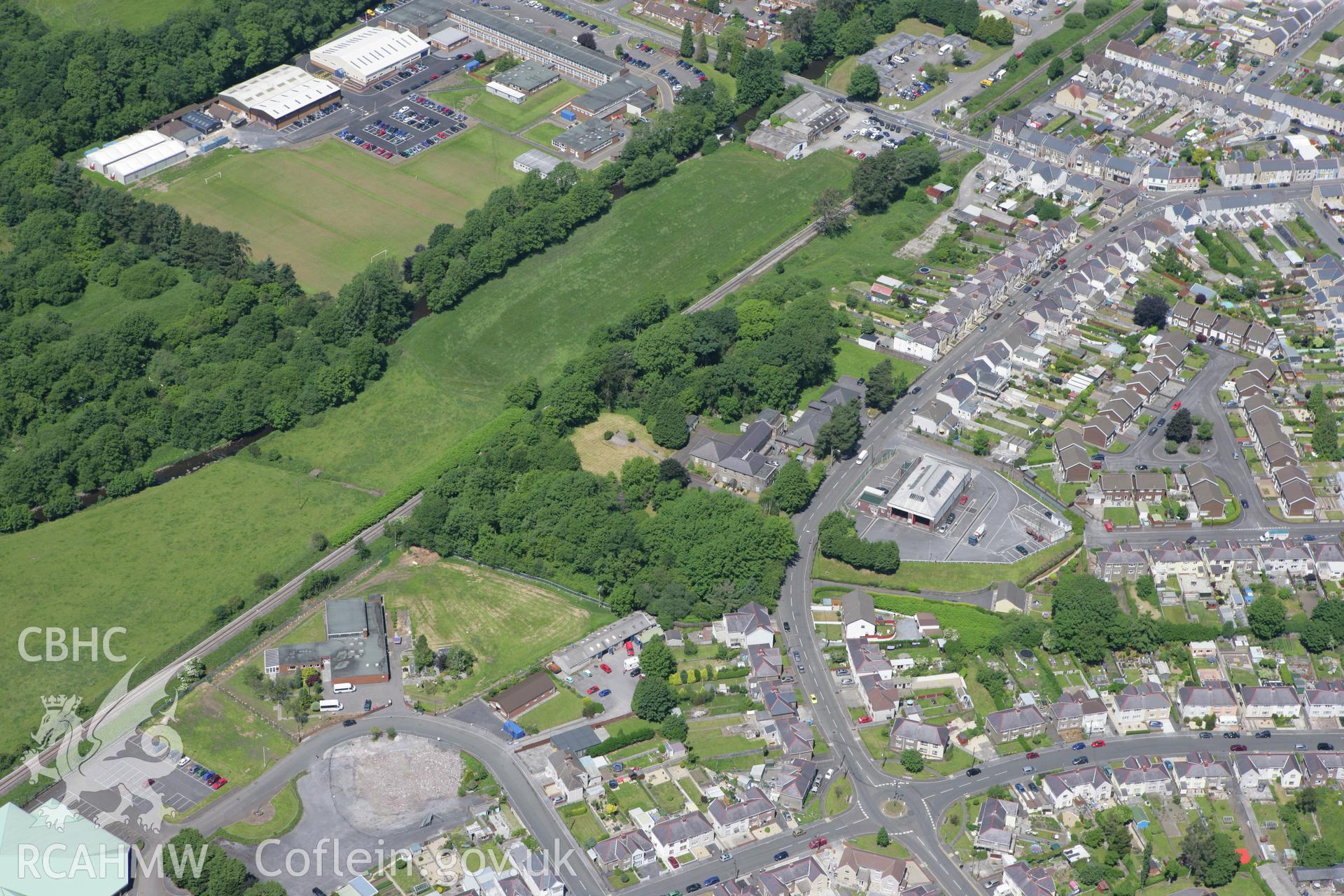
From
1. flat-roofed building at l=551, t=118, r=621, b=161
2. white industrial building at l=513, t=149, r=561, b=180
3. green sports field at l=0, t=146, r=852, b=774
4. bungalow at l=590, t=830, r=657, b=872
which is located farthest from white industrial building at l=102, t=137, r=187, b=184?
bungalow at l=590, t=830, r=657, b=872

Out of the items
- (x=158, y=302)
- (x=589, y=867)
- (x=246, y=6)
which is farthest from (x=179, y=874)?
(x=246, y=6)

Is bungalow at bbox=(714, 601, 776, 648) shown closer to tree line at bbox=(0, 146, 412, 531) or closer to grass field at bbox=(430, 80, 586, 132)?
tree line at bbox=(0, 146, 412, 531)

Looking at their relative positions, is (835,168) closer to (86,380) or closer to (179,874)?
(86,380)

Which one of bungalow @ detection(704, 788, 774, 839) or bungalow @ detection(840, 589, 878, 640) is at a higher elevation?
bungalow @ detection(840, 589, 878, 640)

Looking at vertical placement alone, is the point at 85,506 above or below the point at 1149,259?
below

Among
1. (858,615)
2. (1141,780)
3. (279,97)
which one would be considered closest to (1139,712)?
(1141,780)

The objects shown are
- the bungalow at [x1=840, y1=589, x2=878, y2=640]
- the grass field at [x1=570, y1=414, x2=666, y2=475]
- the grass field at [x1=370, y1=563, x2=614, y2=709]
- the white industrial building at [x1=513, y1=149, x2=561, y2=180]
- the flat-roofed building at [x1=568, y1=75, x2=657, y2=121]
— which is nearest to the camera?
the grass field at [x1=370, y1=563, x2=614, y2=709]

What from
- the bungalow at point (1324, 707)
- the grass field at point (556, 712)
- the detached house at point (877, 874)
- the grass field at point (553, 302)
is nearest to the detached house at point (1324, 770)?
the bungalow at point (1324, 707)
